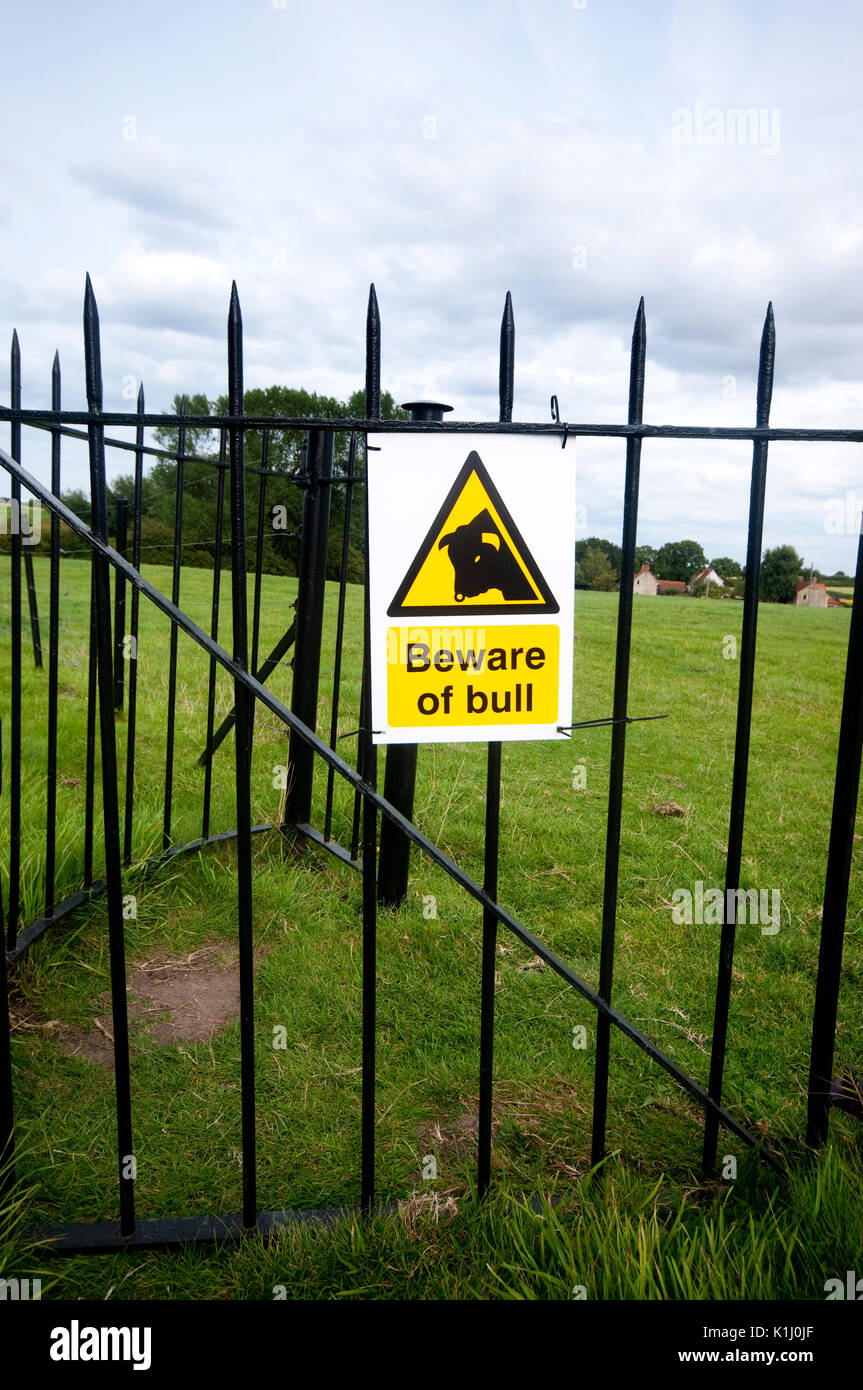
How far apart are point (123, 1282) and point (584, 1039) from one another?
1659 millimetres

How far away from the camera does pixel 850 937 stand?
3959mm

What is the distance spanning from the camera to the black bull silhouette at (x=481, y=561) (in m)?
2.11

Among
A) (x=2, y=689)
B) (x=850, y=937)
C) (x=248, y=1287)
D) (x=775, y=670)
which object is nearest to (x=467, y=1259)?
(x=248, y=1287)

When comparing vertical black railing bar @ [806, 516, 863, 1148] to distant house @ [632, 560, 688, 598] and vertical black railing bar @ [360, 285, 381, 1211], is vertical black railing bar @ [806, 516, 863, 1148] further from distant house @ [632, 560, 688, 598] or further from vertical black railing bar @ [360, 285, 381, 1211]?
distant house @ [632, 560, 688, 598]

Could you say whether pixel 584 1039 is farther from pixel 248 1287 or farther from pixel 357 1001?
pixel 248 1287

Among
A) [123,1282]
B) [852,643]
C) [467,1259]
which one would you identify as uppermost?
[852,643]

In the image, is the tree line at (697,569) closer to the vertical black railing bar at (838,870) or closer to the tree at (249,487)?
the tree at (249,487)

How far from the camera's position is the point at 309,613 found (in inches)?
186

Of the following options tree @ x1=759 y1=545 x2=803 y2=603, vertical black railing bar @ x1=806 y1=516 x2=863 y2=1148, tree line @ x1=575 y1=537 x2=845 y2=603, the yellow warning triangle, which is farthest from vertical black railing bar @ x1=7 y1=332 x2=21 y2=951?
tree @ x1=759 y1=545 x2=803 y2=603

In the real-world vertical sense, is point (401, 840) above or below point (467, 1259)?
Result: above

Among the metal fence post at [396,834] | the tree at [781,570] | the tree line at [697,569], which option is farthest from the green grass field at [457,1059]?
the tree at [781,570]

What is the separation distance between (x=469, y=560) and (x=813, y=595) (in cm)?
2407

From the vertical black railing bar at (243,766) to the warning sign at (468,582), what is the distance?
0.33 meters

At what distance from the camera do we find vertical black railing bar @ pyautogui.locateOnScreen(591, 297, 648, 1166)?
212cm
